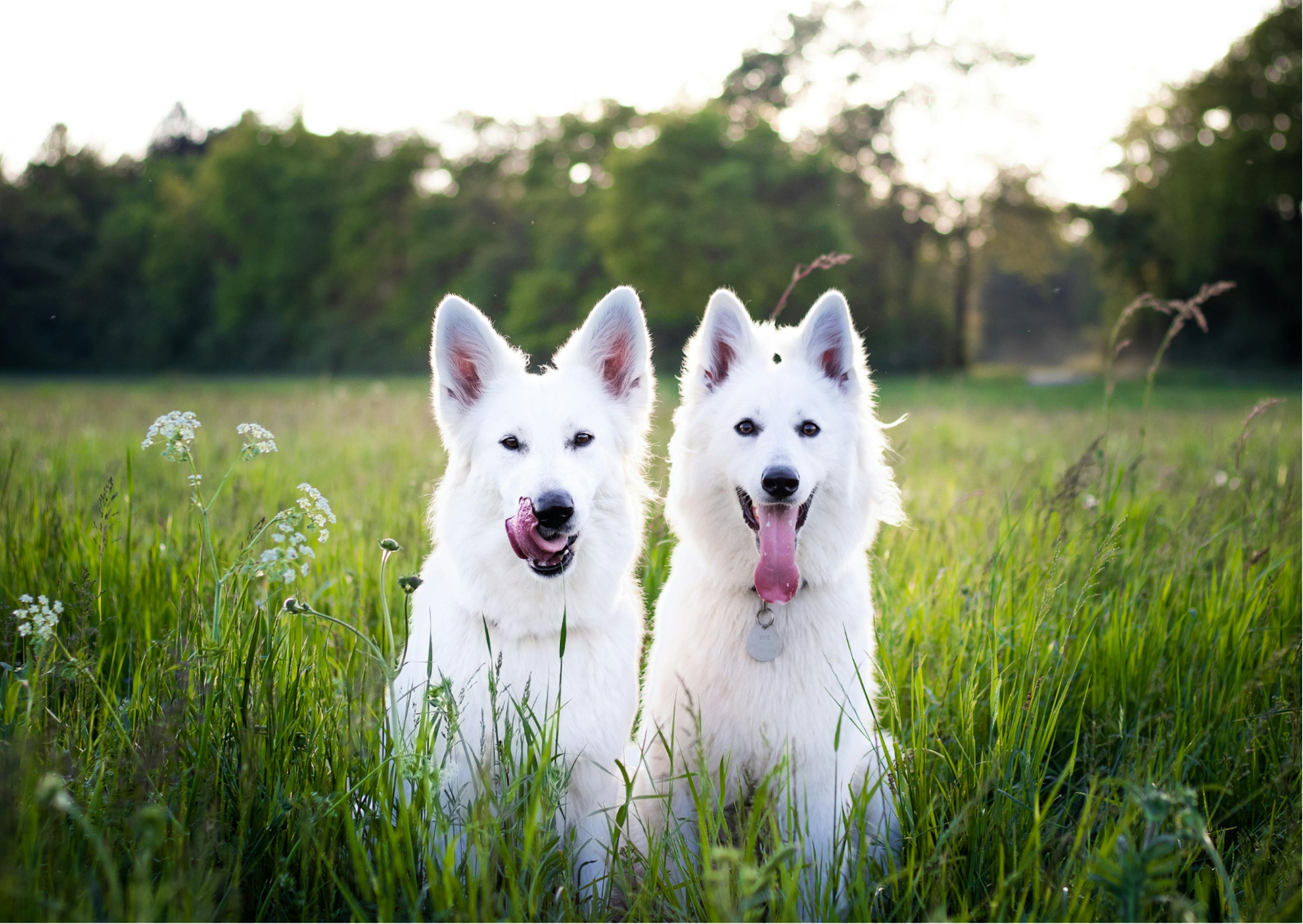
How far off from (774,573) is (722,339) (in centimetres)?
103

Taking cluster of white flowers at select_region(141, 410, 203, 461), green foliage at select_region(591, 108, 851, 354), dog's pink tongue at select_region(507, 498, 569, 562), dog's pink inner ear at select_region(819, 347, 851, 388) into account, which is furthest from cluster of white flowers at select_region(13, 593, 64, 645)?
green foliage at select_region(591, 108, 851, 354)

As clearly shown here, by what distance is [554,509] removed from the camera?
7.73 feet

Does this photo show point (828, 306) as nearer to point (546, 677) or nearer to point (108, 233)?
point (546, 677)

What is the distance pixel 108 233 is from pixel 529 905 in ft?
87.0

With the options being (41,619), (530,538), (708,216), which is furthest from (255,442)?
(708,216)

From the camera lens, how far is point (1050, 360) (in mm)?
67188

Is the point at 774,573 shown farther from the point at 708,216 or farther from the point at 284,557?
the point at 708,216

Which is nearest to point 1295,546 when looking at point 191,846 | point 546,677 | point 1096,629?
point 1096,629

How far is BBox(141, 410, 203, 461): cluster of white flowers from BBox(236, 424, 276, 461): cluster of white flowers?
13 centimetres

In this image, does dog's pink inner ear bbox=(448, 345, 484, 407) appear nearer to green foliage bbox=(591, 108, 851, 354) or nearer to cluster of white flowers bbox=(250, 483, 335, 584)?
cluster of white flowers bbox=(250, 483, 335, 584)

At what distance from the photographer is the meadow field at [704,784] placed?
182cm

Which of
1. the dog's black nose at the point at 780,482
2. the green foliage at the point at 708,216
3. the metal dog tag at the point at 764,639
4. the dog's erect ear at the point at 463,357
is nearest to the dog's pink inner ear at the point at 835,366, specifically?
the dog's black nose at the point at 780,482

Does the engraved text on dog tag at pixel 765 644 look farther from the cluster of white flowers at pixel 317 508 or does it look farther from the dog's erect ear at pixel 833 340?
the cluster of white flowers at pixel 317 508

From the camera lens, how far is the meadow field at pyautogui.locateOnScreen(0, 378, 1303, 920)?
71.6 inches
